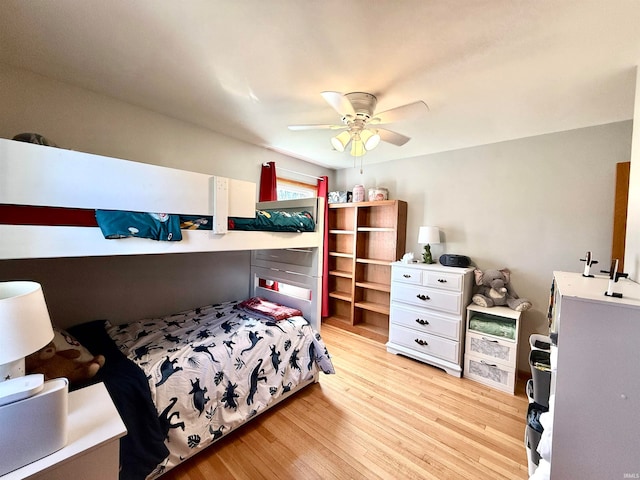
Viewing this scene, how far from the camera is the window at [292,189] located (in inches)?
134

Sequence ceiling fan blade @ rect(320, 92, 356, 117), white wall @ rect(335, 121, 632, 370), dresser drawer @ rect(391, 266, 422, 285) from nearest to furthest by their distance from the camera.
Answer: ceiling fan blade @ rect(320, 92, 356, 117) < white wall @ rect(335, 121, 632, 370) < dresser drawer @ rect(391, 266, 422, 285)

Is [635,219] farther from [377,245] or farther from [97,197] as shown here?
[97,197]

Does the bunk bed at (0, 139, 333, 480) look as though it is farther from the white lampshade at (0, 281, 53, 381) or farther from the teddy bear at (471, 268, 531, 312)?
the teddy bear at (471, 268, 531, 312)

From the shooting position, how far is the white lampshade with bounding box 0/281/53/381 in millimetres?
732

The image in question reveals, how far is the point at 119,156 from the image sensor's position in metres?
2.04

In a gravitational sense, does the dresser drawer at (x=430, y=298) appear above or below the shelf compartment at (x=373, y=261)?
below

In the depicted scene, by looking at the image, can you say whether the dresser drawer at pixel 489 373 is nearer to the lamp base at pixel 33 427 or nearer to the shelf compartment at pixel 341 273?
the shelf compartment at pixel 341 273

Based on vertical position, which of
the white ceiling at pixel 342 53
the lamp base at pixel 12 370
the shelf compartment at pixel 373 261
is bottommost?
the lamp base at pixel 12 370

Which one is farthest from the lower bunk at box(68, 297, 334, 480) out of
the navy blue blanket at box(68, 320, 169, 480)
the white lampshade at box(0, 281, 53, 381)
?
the white lampshade at box(0, 281, 53, 381)

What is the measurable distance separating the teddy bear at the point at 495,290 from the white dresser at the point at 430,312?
98mm

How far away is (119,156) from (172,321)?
1.43m

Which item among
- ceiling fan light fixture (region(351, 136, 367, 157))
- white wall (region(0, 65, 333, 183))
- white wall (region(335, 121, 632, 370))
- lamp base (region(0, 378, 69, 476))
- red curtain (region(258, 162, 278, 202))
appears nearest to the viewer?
lamp base (region(0, 378, 69, 476))

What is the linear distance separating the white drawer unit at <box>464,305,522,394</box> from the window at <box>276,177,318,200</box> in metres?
2.50

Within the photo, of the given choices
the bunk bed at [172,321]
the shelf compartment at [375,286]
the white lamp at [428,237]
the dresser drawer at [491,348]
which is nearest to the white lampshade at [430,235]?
the white lamp at [428,237]
